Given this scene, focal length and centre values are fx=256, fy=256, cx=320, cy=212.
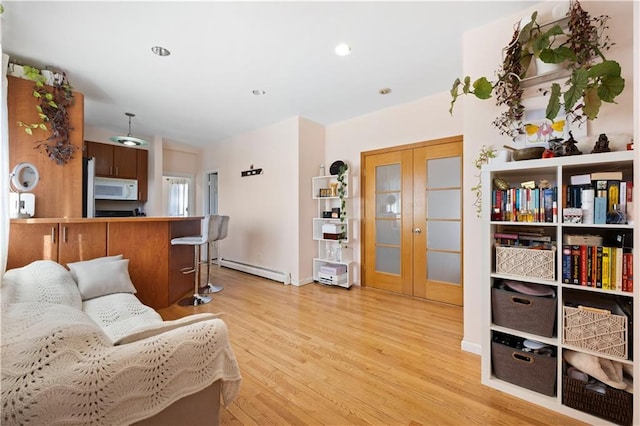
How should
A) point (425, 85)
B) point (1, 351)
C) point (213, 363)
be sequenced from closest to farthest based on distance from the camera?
1. point (1, 351)
2. point (213, 363)
3. point (425, 85)

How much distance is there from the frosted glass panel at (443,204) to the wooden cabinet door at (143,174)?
5.31m

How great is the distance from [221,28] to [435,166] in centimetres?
277

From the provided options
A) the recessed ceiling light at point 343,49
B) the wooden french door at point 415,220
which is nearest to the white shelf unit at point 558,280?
the wooden french door at point 415,220

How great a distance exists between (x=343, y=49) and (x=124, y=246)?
116 inches

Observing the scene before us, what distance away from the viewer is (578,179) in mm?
1490

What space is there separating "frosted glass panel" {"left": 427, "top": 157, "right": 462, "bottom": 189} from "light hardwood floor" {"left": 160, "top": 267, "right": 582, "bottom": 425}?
1519 mm

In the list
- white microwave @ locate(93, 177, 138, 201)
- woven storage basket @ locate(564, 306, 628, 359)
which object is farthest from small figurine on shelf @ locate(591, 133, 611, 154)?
white microwave @ locate(93, 177, 138, 201)

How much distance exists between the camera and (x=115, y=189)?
4.73 meters

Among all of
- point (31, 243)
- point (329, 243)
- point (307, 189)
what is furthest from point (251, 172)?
point (31, 243)

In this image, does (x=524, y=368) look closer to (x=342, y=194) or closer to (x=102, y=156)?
(x=342, y=194)

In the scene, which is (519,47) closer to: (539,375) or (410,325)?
(539,375)

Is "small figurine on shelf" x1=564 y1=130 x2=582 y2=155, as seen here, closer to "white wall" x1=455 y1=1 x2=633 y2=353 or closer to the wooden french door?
"white wall" x1=455 y1=1 x2=633 y2=353

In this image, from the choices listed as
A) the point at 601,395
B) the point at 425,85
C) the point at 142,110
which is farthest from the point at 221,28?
the point at 601,395

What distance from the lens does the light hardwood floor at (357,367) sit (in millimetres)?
1481
